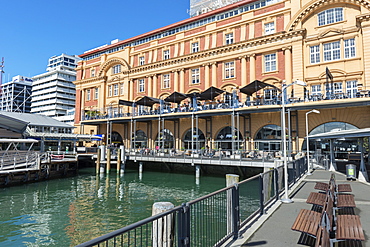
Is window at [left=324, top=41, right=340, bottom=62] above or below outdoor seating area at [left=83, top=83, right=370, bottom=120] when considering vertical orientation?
above

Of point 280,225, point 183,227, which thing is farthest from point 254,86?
point 183,227

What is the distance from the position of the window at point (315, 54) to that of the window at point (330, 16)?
2.74 meters

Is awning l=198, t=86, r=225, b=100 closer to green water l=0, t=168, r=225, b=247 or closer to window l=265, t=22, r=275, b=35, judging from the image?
window l=265, t=22, r=275, b=35

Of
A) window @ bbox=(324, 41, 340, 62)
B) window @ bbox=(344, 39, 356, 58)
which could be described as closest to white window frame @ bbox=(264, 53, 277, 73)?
window @ bbox=(324, 41, 340, 62)

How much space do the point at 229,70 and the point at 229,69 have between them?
0.45ft

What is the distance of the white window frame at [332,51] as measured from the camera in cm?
2908

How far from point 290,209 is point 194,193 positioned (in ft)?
36.9

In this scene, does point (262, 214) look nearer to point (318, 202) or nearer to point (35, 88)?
point (318, 202)

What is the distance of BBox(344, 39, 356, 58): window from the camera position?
28203mm

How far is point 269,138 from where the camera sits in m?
31.5

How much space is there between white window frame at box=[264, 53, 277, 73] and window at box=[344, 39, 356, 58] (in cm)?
746

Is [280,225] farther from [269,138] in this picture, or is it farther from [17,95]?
[17,95]

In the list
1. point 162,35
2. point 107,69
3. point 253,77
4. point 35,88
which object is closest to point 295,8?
point 253,77

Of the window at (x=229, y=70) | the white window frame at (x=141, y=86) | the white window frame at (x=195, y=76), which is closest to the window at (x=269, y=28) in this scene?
the window at (x=229, y=70)
